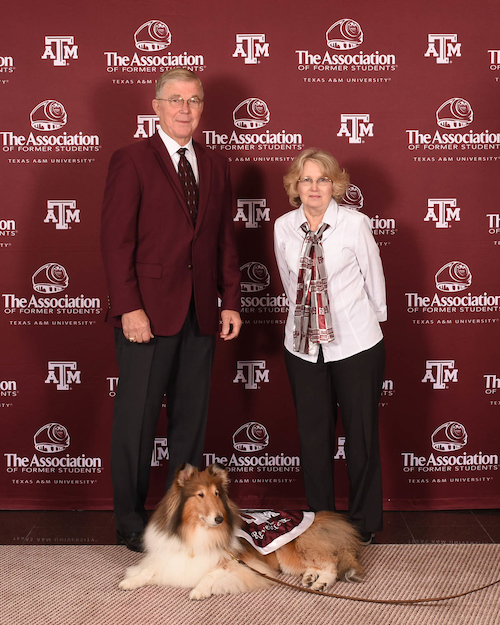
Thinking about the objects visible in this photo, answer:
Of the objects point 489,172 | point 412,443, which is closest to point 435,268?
point 489,172

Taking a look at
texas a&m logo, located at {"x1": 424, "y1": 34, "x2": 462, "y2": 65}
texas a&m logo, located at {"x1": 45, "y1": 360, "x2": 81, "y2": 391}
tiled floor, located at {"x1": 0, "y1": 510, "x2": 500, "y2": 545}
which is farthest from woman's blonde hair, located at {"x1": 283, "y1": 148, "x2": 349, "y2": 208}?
tiled floor, located at {"x1": 0, "y1": 510, "x2": 500, "y2": 545}

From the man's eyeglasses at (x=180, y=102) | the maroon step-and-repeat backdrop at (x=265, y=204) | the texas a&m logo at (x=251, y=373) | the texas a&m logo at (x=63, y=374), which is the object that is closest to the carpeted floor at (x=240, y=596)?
the maroon step-and-repeat backdrop at (x=265, y=204)

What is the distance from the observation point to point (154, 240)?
107 inches

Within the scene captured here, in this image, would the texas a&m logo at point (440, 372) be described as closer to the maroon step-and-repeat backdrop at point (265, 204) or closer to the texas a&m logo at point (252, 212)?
the maroon step-and-repeat backdrop at point (265, 204)

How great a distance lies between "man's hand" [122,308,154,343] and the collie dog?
0.52m

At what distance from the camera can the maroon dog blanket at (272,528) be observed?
254cm

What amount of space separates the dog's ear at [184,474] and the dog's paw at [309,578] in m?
0.55

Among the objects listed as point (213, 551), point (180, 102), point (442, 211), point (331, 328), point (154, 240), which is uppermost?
point (180, 102)

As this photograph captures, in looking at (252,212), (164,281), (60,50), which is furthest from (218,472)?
(60,50)

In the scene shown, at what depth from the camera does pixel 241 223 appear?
3303 mm

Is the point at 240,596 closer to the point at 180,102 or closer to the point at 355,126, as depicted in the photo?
the point at 180,102

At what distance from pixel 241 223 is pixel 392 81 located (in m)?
0.93

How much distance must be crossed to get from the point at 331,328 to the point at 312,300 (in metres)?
0.13

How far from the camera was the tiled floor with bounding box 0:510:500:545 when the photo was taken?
9.91 ft
